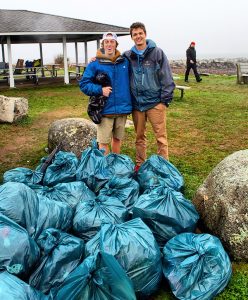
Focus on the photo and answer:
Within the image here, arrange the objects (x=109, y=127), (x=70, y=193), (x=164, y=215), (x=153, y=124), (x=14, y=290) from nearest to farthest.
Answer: (x=14, y=290)
(x=164, y=215)
(x=70, y=193)
(x=109, y=127)
(x=153, y=124)

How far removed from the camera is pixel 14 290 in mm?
1982

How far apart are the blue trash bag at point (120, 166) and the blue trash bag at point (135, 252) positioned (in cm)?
123

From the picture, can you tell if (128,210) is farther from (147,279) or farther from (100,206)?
(147,279)

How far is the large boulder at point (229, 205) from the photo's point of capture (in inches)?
110

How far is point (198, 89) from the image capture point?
1348 cm

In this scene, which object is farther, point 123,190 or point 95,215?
point 123,190

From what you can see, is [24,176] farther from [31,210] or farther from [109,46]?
[109,46]

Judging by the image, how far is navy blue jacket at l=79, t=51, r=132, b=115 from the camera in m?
3.94

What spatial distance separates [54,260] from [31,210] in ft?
1.62

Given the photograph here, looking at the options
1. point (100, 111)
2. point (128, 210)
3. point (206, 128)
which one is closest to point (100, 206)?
point (128, 210)

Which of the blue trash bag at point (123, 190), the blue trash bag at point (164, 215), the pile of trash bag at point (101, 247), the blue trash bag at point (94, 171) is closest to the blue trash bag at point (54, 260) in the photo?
the pile of trash bag at point (101, 247)

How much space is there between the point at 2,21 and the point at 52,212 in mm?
14873

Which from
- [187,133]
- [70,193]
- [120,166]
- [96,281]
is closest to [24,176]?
[70,193]

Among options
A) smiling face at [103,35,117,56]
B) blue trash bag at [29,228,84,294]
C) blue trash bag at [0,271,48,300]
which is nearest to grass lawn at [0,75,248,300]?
blue trash bag at [29,228,84,294]
